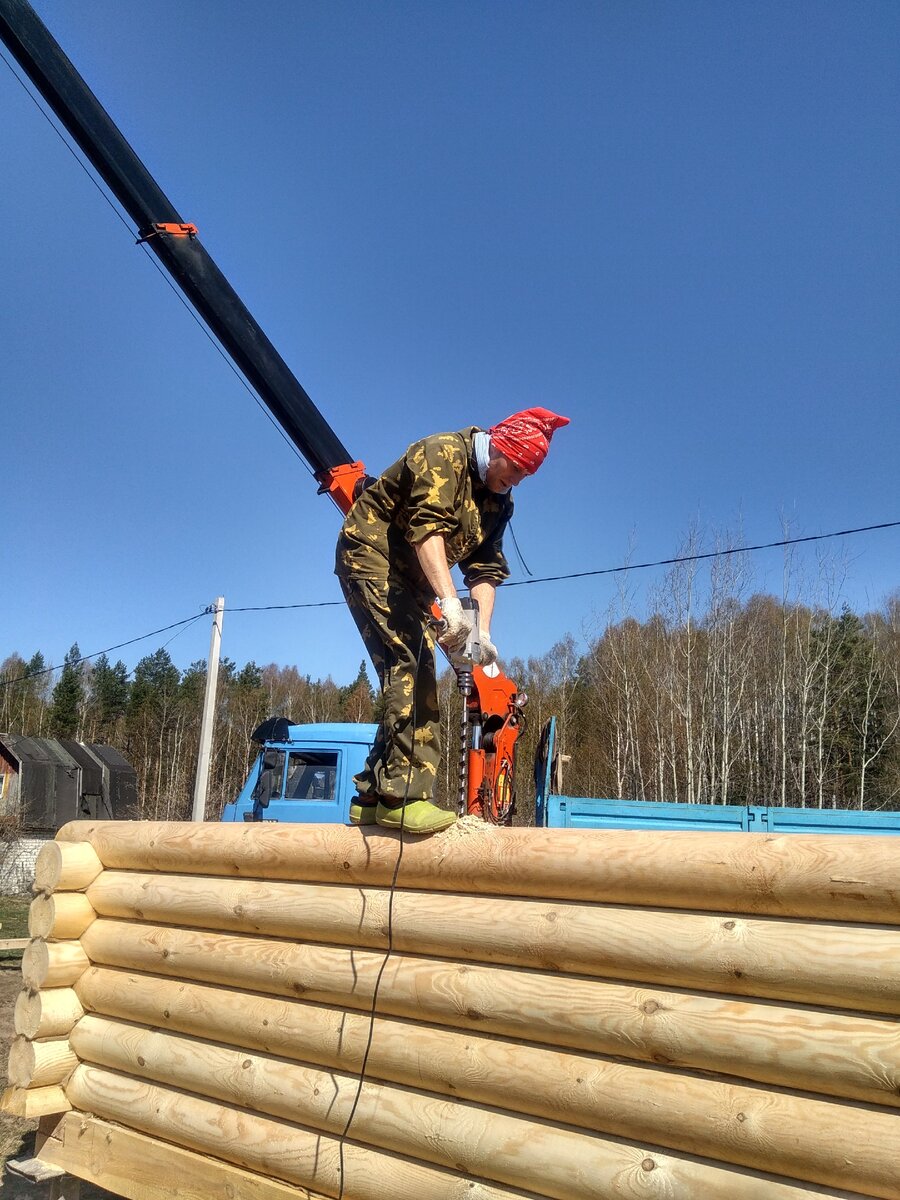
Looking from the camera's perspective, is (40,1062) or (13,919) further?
(13,919)

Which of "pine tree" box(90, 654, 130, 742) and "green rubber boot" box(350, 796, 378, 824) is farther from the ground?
"pine tree" box(90, 654, 130, 742)

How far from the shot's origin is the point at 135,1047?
12.1 feet

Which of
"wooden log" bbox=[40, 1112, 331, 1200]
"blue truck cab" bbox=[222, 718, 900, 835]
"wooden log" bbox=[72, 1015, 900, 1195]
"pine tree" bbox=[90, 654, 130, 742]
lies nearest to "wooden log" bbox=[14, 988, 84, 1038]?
"wooden log" bbox=[40, 1112, 331, 1200]

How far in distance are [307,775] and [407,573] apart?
6482 millimetres

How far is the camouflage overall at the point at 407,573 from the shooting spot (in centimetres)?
313

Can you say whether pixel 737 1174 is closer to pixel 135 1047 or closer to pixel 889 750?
pixel 135 1047

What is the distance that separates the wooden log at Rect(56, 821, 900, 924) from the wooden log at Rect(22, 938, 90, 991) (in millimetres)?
816

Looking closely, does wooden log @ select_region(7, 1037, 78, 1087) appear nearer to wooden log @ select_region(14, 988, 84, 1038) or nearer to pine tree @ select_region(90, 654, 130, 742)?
wooden log @ select_region(14, 988, 84, 1038)

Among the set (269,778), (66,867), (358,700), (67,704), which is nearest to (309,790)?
(269,778)

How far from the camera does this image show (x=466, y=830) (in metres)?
3.00

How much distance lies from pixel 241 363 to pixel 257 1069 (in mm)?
7245

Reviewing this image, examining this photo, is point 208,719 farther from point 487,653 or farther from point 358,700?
point 358,700

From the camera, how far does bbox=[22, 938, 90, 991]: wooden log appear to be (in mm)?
3982

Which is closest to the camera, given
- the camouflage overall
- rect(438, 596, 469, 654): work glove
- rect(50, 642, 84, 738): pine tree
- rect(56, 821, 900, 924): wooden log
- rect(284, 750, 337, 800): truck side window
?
rect(56, 821, 900, 924): wooden log
